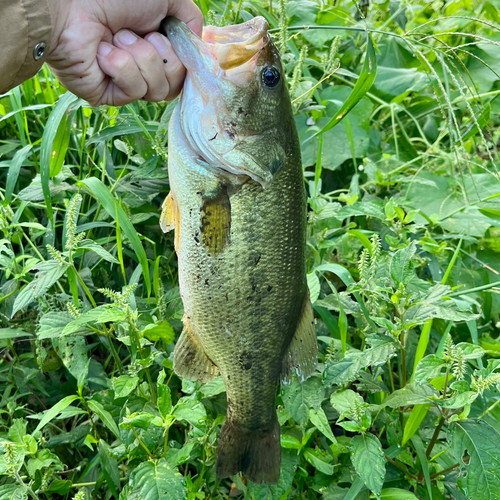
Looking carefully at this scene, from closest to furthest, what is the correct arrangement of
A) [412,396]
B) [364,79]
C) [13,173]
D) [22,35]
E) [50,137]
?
1. [22,35]
2. [412,396]
3. [364,79]
4. [50,137]
5. [13,173]

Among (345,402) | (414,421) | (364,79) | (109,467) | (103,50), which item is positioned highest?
(103,50)

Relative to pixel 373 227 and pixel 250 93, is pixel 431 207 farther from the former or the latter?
pixel 250 93

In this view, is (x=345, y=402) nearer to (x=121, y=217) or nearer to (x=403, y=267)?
(x=403, y=267)

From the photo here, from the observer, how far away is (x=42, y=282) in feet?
5.24

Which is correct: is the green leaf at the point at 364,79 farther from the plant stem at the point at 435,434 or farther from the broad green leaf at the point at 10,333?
the broad green leaf at the point at 10,333

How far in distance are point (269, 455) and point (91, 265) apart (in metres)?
1.21

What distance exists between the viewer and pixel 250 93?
1454 mm

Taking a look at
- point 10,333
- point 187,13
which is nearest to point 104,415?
point 10,333

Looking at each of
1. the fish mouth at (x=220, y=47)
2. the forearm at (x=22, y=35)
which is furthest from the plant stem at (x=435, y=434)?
the forearm at (x=22, y=35)

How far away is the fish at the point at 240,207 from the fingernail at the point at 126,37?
0.10m

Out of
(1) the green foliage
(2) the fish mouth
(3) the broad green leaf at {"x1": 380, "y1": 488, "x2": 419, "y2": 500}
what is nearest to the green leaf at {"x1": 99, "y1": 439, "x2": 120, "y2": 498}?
(1) the green foliage

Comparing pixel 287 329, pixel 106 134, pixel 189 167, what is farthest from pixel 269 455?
pixel 106 134

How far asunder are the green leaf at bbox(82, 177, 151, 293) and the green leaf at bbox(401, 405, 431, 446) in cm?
102

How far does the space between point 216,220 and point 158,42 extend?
→ 54 cm
